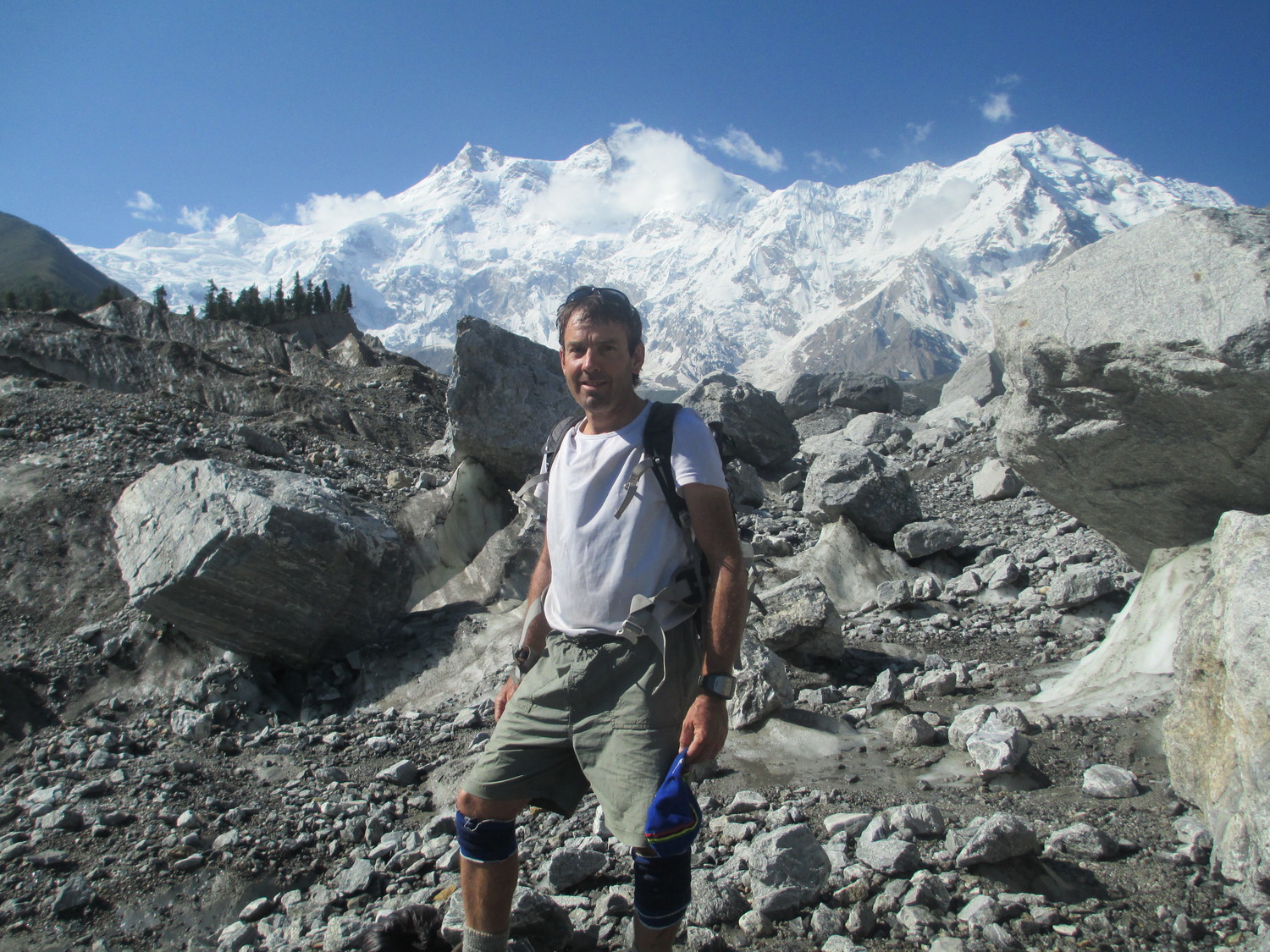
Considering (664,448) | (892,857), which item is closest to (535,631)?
(664,448)

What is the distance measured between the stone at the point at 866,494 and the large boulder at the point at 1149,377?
4148 millimetres

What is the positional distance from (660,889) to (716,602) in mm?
1077

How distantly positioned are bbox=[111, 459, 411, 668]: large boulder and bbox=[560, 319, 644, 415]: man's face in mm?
5329

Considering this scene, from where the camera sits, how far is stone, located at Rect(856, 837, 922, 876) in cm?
370

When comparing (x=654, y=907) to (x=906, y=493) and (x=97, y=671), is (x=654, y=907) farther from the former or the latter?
(x=906, y=493)

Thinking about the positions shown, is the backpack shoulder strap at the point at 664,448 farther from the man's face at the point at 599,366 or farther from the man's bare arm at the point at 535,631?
the man's bare arm at the point at 535,631

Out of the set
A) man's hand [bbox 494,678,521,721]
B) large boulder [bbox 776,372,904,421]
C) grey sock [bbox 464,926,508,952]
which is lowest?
grey sock [bbox 464,926,508,952]

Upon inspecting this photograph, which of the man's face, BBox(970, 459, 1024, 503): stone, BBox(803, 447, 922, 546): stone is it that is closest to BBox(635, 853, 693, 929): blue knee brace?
the man's face

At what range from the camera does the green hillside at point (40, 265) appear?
114750 millimetres

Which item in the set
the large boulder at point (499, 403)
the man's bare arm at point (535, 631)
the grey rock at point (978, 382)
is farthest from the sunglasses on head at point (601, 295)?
the grey rock at point (978, 382)

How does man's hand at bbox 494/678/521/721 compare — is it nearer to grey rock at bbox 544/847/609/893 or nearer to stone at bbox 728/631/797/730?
grey rock at bbox 544/847/609/893

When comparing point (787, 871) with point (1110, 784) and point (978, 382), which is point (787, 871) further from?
point (978, 382)

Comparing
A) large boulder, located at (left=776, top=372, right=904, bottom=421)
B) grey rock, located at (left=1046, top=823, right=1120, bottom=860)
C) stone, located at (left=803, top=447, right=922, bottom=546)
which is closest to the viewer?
grey rock, located at (left=1046, top=823, right=1120, bottom=860)

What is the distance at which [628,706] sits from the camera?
2998mm
